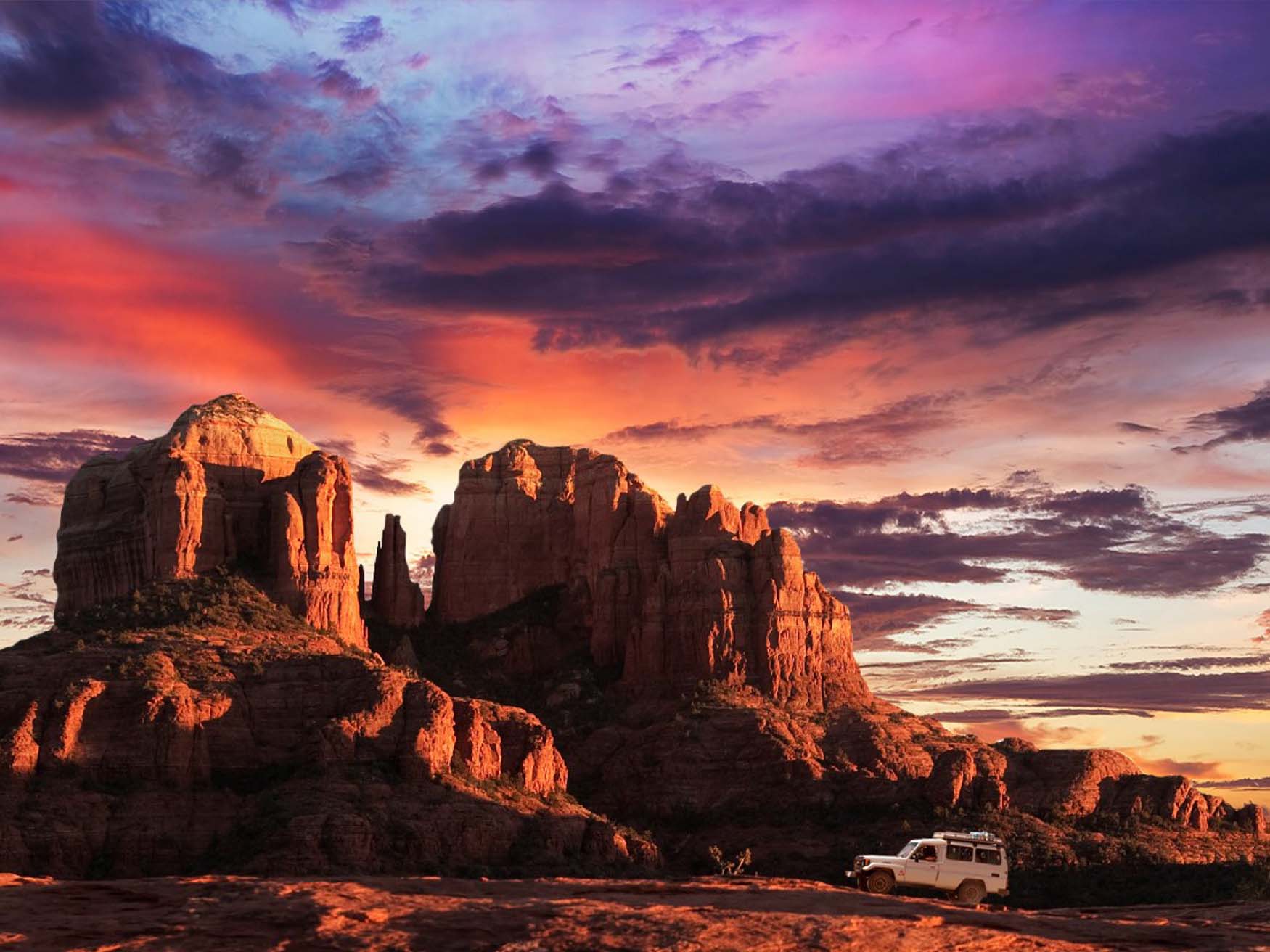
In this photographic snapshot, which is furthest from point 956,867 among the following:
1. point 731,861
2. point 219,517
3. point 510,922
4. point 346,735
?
point 219,517

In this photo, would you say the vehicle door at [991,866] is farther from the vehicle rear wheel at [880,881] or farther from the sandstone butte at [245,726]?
the sandstone butte at [245,726]

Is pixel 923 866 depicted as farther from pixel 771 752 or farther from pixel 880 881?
pixel 771 752

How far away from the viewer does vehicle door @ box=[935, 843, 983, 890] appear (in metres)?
69.6

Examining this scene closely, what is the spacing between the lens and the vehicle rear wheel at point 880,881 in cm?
6806

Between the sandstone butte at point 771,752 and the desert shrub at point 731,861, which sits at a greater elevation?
the sandstone butte at point 771,752

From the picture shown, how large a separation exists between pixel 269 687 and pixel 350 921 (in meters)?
112

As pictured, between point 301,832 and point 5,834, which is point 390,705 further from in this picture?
point 5,834

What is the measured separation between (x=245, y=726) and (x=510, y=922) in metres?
108

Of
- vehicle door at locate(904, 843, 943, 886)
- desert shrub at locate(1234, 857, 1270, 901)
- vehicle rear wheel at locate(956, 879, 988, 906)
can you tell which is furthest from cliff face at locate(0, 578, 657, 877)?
vehicle rear wheel at locate(956, 879, 988, 906)

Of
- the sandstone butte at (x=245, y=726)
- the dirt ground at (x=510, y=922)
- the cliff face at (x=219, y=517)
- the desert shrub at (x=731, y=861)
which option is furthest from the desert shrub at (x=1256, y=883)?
the cliff face at (x=219, y=517)

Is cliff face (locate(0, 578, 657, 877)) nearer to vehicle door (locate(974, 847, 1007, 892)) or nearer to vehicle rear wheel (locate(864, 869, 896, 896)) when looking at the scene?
A: vehicle door (locate(974, 847, 1007, 892))

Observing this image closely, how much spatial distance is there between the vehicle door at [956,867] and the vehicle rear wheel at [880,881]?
1903 mm

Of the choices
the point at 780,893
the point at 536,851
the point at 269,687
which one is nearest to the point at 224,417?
the point at 269,687

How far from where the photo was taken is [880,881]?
68.4 meters
